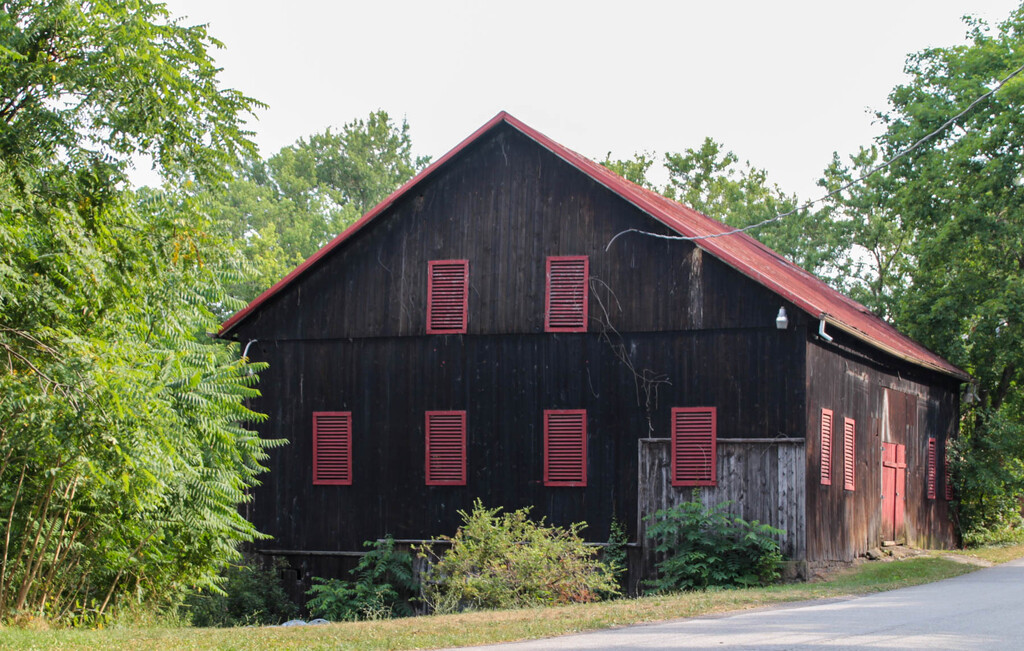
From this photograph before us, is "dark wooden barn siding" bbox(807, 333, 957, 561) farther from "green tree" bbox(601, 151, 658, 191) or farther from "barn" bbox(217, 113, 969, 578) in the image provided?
"green tree" bbox(601, 151, 658, 191)

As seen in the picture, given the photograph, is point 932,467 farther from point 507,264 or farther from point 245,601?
point 245,601

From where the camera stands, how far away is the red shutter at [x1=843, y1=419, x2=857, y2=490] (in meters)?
22.6

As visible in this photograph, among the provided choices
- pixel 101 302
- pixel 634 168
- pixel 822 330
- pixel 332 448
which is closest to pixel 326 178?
pixel 634 168

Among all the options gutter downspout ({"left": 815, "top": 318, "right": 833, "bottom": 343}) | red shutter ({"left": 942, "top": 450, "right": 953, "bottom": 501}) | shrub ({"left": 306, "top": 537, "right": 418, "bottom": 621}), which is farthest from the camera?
red shutter ({"left": 942, "top": 450, "right": 953, "bottom": 501})

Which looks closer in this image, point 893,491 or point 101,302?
point 101,302

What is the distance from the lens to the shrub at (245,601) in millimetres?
21312

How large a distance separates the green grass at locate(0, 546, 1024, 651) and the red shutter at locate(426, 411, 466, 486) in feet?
20.5

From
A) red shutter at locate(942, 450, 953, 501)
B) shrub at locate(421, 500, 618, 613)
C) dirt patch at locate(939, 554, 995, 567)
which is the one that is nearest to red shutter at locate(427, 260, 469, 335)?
shrub at locate(421, 500, 618, 613)

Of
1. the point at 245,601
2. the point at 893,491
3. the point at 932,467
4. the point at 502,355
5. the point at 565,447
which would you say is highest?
the point at 502,355

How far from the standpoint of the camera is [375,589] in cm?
2198

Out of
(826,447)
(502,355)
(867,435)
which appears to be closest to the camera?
(826,447)

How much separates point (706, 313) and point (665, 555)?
14.3ft

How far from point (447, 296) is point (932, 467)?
1401 centimetres

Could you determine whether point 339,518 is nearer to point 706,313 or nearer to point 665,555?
point 665,555
